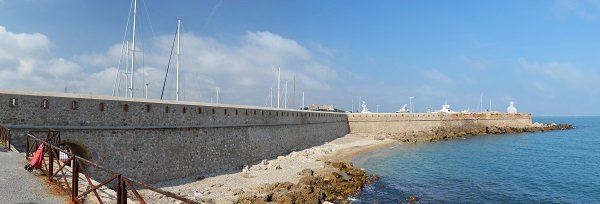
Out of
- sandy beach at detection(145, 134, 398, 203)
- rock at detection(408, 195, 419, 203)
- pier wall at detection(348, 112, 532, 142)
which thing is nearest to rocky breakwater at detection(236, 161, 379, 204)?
sandy beach at detection(145, 134, 398, 203)

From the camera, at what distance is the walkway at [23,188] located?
7.51m

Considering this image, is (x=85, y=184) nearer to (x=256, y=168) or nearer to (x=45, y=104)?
(x=45, y=104)

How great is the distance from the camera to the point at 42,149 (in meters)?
9.49

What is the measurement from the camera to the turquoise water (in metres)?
20.1

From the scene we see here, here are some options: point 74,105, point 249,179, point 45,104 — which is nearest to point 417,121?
point 249,179

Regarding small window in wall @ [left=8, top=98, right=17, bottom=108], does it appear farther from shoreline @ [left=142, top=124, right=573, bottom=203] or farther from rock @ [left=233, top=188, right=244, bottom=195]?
rock @ [left=233, top=188, right=244, bottom=195]

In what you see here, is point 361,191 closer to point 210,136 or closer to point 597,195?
point 210,136

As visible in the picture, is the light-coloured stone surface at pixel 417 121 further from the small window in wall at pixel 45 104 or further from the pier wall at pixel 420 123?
the small window in wall at pixel 45 104

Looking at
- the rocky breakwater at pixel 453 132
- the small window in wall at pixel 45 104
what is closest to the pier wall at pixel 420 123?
the rocky breakwater at pixel 453 132

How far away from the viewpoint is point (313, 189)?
727 inches

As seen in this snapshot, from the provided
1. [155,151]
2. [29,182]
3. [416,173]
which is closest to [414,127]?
[416,173]

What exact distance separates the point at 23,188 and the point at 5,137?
252 inches

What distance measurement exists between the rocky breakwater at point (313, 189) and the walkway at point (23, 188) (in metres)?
8.12

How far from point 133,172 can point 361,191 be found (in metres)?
10.7
